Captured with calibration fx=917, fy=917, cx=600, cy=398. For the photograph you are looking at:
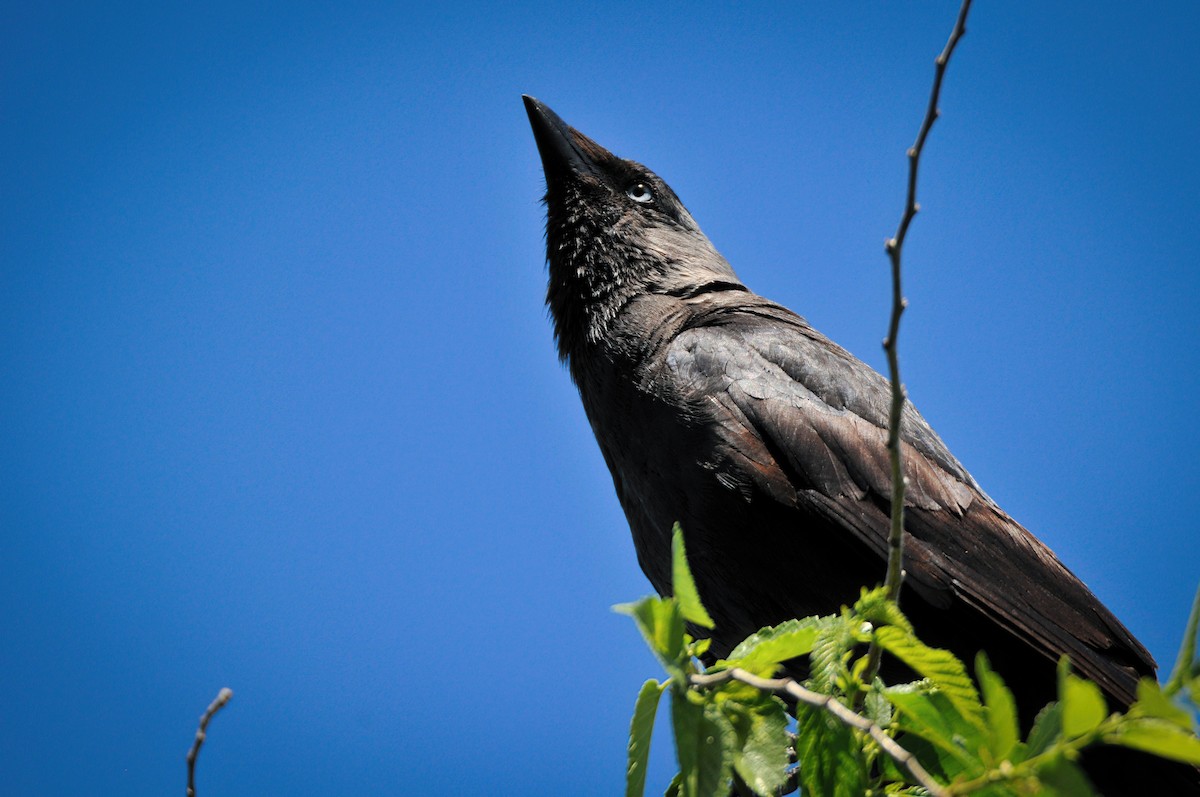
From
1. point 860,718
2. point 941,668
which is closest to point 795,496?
point 941,668

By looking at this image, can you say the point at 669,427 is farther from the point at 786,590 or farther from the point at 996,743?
the point at 996,743

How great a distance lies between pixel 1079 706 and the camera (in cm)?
80

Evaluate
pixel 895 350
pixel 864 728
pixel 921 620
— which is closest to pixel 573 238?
pixel 921 620

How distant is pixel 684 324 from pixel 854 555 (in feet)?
3.80

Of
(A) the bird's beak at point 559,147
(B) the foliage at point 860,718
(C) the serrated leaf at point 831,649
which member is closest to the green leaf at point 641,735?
(B) the foliage at point 860,718

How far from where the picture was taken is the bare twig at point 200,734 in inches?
69.5

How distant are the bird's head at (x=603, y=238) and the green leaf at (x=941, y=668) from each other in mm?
2563

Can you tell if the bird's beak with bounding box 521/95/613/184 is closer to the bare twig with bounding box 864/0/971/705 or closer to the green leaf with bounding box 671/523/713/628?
the bare twig with bounding box 864/0/971/705

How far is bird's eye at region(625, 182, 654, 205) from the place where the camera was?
466 centimetres

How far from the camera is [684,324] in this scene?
359 cm

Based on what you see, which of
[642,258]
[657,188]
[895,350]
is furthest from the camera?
[657,188]

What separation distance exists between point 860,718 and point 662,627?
25 cm

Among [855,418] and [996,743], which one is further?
[855,418]

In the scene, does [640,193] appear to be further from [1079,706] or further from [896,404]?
[1079,706]
